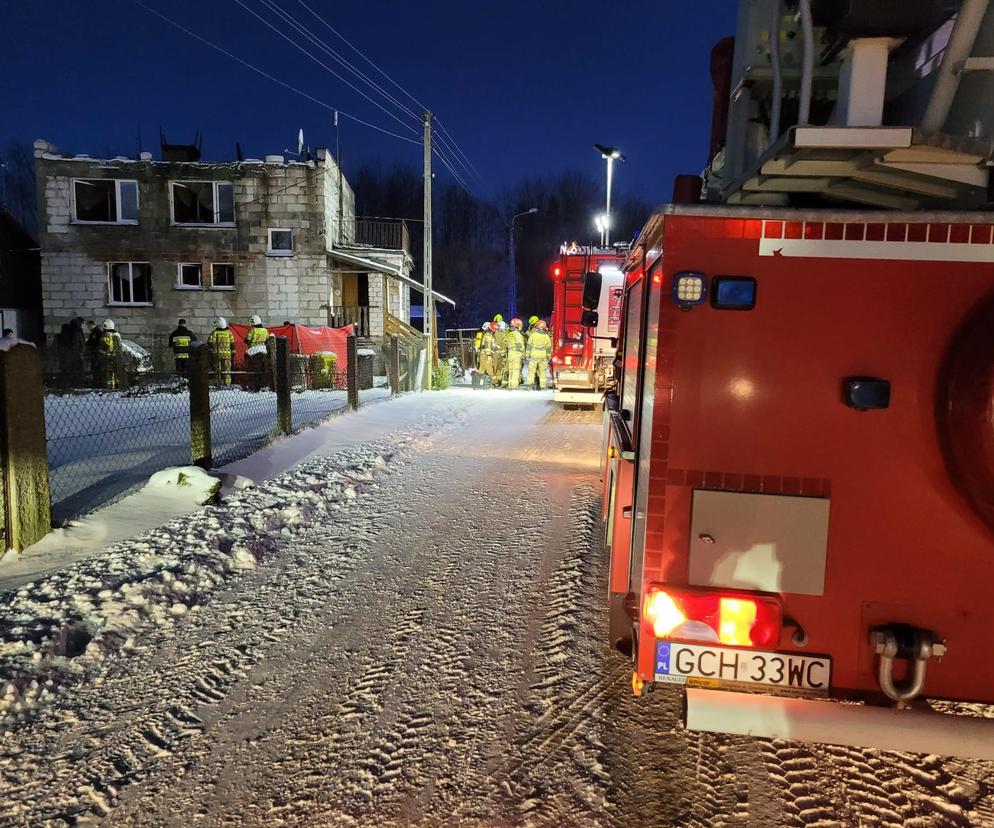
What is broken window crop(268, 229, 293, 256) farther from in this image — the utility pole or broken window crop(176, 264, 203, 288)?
the utility pole

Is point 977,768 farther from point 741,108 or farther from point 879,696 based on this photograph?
point 741,108

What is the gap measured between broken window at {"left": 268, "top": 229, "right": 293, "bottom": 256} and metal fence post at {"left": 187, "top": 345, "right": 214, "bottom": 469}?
67.9 feet

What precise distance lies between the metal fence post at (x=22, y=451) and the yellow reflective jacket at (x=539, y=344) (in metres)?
15.8

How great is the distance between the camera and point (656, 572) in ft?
8.36

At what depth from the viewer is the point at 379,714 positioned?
10.5ft

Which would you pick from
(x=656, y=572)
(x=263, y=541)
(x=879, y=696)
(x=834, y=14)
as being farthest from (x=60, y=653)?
(x=834, y=14)

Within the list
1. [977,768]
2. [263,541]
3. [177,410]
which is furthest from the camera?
[177,410]

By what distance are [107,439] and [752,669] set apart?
10.1 metres

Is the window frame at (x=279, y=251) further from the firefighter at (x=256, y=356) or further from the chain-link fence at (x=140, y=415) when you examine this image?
the firefighter at (x=256, y=356)

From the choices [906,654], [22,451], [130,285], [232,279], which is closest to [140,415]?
[22,451]

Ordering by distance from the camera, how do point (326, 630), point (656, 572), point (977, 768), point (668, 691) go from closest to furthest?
point (656, 572)
point (977, 768)
point (668, 691)
point (326, 630)

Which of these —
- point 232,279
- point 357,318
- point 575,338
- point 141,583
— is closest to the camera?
point 141,583

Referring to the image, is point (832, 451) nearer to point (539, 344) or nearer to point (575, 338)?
point (575, 338)

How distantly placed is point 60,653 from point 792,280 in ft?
12.9
